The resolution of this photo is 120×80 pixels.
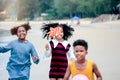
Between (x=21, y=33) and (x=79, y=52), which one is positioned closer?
(x=79, y=52)

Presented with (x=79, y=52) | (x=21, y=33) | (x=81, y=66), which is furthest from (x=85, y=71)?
(x=21, y=33)

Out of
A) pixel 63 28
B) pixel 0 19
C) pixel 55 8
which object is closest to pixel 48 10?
pixel 55 8

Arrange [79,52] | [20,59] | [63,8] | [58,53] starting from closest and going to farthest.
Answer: [79,52]
[20,59]
[58,53]
[63,8]

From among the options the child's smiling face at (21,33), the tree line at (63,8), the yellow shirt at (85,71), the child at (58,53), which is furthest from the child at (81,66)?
the tree line at (63,8)

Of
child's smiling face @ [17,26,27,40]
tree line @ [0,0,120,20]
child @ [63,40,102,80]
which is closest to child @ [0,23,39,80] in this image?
child's smiling face @ [17,26,27,40]

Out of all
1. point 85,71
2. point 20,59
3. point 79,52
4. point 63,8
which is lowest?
point 63,8

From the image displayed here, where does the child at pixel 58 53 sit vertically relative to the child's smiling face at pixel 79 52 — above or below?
below

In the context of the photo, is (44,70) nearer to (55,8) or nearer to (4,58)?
(4,58)

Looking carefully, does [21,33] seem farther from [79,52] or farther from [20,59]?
[79,52]

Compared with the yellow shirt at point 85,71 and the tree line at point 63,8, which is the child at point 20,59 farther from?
the tree line at point 63,8

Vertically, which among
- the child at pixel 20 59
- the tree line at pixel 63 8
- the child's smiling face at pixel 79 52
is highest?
the child's smiling face at pixel 79 52

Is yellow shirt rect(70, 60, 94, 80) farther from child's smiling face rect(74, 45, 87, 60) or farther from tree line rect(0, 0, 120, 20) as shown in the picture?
tree line rect(0, 0, 120, 20)

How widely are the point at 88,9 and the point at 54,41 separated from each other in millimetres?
73546

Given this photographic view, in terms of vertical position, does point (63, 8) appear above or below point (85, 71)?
below
